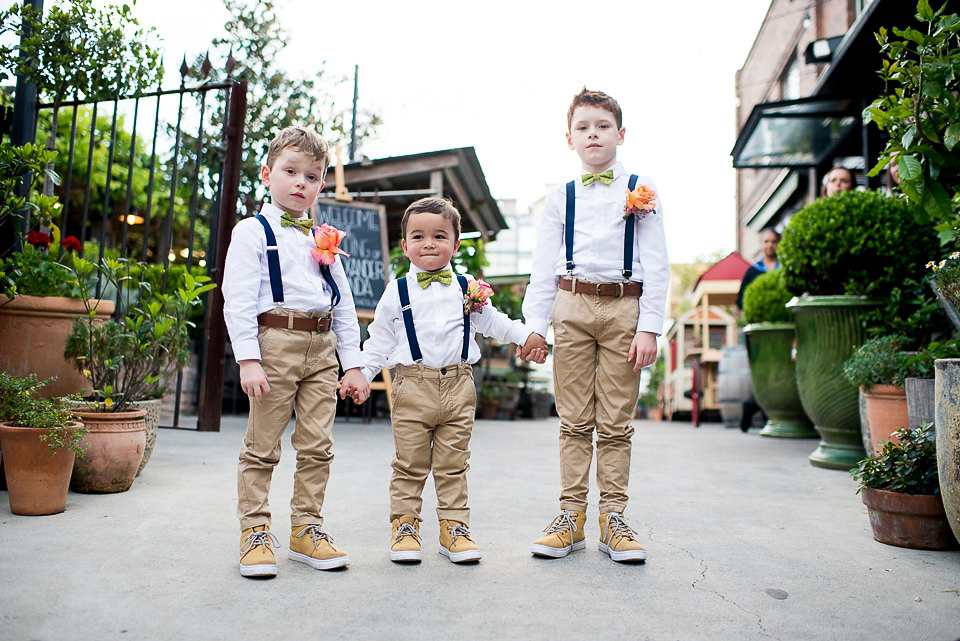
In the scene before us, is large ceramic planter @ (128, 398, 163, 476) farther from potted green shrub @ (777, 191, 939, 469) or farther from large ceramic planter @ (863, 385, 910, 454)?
potted green shrub @ (777, 191, 939, 469)

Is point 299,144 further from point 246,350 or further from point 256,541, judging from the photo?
point 256,541

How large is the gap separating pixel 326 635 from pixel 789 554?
5.56 ft

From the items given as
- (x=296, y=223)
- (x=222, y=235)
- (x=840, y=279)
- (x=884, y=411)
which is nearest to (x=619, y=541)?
(x=296, y=223)

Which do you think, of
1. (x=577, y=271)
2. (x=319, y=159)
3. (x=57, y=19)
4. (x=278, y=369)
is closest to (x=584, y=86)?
(x=577, y=271)

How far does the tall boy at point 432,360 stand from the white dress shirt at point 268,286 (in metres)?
0.13

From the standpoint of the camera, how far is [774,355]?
6.83 metres

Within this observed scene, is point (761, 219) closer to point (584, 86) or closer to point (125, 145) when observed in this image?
point (125, 145)

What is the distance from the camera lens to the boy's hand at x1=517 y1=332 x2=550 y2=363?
8.59ft

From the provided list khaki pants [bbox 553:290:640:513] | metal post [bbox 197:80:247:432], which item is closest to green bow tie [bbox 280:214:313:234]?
khaki pants [bbox 553:290:640:513]

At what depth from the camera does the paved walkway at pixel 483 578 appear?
1.81 m

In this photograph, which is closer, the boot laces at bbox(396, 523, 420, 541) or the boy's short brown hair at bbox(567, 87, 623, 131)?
the boot laces at bbox(396, 523, 420, 541)

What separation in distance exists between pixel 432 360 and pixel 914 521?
6.15 ft

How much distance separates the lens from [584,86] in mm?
2801

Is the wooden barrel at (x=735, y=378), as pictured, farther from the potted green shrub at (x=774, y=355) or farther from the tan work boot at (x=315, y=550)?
the tan work boot at (x=315, y=550)
